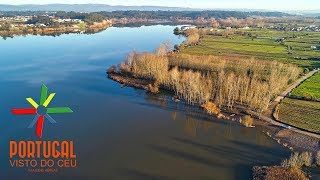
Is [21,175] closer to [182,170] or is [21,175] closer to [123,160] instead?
[123,160]

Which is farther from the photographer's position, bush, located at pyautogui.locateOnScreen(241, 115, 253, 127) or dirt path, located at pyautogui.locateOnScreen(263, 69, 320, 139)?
bush, located at pyautogui.locateOnScreen(241, 115, 253, 127)

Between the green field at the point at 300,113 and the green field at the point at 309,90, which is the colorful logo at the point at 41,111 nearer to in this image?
the green field at the point at 300,113

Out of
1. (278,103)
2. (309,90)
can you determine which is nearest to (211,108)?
(278,103)

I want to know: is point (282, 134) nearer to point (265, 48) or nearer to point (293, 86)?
point (293, 86)

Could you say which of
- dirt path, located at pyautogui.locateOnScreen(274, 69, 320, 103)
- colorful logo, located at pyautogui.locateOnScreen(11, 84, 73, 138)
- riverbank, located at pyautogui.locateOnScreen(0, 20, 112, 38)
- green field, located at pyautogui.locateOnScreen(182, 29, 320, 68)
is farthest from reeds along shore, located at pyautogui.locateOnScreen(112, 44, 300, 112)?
riverbank, located at pyautogui.locateOnScreen(0, 20, 112, 38)

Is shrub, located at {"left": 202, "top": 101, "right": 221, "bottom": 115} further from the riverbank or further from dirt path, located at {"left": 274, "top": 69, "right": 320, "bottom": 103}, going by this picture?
the riverbank

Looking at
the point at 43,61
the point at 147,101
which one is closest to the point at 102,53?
the point at 43,61

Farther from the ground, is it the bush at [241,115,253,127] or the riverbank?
the riverbank

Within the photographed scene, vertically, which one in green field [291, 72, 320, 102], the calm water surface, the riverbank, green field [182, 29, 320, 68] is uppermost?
the riverbank
